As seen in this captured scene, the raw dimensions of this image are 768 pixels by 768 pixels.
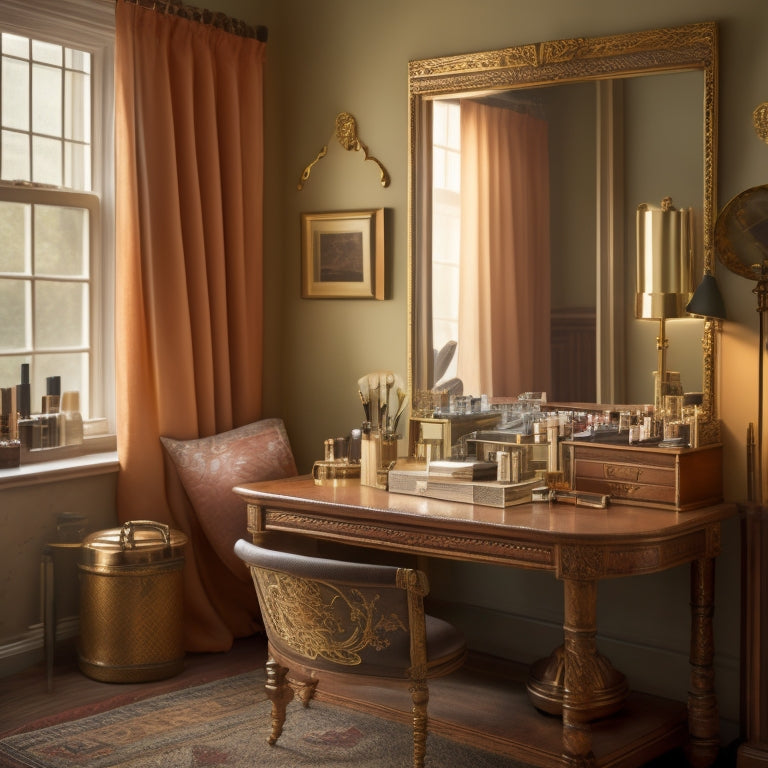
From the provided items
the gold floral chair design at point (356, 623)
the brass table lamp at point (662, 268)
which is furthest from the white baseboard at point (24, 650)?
the brass table lamp at point (662, 268)

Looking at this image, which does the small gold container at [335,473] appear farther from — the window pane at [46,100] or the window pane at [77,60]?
the window pane at [77,60]

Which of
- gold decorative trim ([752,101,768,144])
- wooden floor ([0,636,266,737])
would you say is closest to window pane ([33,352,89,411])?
wooden floor ([0,636,266,737])

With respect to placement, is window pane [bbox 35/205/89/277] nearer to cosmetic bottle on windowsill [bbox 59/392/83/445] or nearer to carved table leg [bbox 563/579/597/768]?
cosmetic bottle on windowsill [bbox 59/392/83/445]

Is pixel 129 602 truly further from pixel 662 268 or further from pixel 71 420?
pixel 662 268

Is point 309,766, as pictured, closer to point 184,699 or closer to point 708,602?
point 184,699

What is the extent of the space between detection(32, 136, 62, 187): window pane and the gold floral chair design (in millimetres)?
1758

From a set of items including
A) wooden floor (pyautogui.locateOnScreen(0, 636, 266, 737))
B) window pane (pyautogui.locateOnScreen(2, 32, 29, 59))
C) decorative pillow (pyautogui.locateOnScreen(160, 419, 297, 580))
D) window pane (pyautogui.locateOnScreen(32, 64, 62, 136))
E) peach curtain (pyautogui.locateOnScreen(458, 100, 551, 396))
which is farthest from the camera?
decorative pillow (pyautogui.locateOnScreen(160, 419, 297, 580))

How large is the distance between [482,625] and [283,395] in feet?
4.27

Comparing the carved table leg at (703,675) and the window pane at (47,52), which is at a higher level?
the window pane at (47,52)

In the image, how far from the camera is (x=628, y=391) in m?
3.54

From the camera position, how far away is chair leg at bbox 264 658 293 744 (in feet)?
10.7

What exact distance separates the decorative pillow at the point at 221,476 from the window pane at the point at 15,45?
1.48 metres

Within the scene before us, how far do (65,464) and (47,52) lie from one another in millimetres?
1514

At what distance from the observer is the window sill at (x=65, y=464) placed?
12.4 ft
